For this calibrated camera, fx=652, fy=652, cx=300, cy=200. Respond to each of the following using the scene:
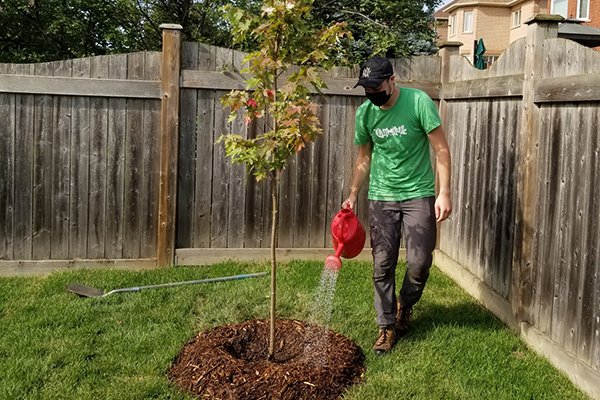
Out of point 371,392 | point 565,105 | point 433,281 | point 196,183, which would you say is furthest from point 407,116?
point 196,183

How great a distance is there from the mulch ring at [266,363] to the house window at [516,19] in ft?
141

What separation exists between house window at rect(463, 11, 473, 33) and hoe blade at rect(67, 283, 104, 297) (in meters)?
45.1

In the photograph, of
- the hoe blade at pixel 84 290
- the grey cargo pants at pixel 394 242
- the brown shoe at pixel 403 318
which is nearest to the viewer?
the grey cargo pants at pixel 394 242

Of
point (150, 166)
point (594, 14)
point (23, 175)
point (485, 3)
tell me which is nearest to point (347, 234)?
point (150, 166)

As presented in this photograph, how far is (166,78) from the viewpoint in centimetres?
624

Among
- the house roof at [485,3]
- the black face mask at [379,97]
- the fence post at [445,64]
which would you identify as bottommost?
the black face mask at [379,97]

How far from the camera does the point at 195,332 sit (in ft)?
15.3

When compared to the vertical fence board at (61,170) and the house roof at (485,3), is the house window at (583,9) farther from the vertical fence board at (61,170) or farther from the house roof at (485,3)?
the vertical fence board at (61,170)

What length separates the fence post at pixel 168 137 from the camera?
6.23 meters

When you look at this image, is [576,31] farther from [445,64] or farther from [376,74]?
[376,74]

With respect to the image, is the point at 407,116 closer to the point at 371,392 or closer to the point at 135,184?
the point at 371,392

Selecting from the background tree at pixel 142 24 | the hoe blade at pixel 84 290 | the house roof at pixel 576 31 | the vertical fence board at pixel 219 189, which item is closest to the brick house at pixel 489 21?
the house roof at pixel 576 31

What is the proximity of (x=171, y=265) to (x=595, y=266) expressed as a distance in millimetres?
4040

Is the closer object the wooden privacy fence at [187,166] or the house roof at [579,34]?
the wooden privacy fence at [187,166]
